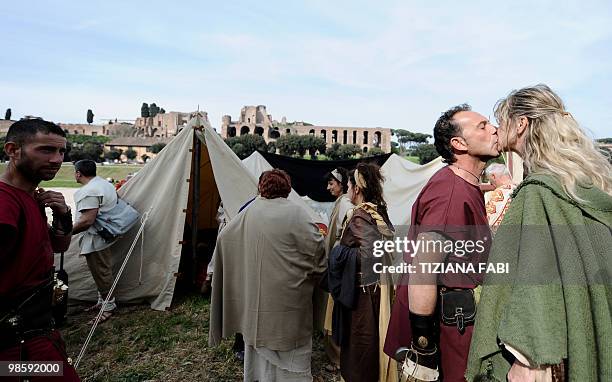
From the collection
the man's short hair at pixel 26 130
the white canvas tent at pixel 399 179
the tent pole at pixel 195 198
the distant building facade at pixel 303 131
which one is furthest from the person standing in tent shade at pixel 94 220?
the distant building facade at pixel 303 131

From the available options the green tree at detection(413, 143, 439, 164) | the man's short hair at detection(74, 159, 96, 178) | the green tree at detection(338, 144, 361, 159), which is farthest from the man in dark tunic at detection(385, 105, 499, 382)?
the green tree at detection(338, 144, 361, 159)

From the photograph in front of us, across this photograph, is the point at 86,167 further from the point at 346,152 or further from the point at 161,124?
the point at 161,124

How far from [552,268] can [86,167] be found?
4838mm

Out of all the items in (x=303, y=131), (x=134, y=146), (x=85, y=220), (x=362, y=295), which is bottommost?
(x=362, y=295)

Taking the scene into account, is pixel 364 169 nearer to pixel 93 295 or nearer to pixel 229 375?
pixel 229 375

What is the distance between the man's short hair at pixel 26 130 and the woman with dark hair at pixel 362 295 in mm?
1989

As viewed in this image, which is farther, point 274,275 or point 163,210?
point 163,210

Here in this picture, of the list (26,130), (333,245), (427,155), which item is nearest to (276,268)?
(333,245)

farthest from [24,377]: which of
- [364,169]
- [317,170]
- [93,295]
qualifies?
[317,170]

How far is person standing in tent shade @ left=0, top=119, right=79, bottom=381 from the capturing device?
158 centimetres

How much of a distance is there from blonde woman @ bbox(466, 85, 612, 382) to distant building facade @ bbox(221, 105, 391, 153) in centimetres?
7947

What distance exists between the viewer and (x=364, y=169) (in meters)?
2.92

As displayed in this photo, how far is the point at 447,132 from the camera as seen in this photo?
1.81 m

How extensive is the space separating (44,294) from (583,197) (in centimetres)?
232
